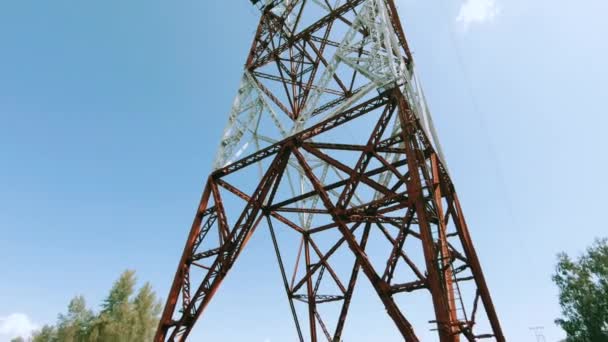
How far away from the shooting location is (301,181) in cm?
1341

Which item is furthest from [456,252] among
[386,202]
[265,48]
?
[265,48]

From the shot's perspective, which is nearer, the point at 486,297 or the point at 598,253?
the point at 486,297

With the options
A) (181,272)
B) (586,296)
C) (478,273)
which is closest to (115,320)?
(181,272)

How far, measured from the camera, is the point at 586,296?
24.8 meters

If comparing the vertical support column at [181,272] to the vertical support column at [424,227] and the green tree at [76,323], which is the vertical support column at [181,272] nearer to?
the vertical support column at [424,227]

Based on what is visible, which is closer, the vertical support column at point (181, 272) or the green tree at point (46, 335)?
the vertical support column at point (181, 272)

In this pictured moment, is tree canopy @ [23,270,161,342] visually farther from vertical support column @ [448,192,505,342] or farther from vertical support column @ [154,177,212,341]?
vertical support column @ [448,192,505,342]

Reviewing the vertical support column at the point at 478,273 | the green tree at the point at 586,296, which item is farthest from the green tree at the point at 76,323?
the green tree at the point at 586,296

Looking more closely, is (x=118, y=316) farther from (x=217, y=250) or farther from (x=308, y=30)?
(x=308, y=30)

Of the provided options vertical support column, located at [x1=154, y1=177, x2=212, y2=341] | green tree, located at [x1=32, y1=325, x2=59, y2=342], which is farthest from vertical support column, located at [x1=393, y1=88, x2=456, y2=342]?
green tree, located at [x1=32, y1=325, x2=59, y2=342]

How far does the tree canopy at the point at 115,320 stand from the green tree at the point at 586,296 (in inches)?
1297

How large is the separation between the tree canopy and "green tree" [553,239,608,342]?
32938mm

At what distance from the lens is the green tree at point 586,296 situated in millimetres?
23750

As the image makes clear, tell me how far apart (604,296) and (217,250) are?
2949 cm
